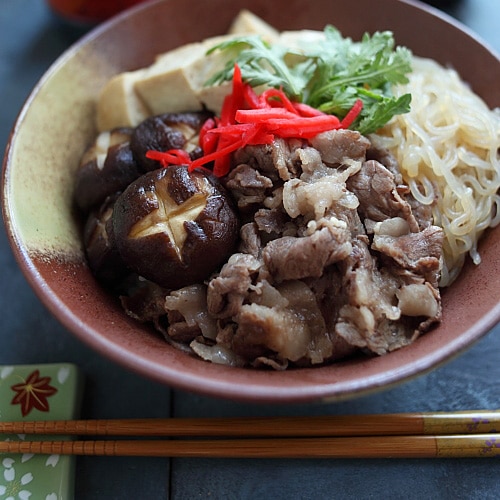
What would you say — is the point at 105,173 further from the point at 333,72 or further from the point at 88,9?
the point at 88,9

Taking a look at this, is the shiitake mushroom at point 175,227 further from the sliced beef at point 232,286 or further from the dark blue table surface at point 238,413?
the dark blue table surface at point 238,413

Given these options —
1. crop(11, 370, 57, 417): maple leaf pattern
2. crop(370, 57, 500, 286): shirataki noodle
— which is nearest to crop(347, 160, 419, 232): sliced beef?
crop(370, 57, 500, 286): shirataki noodle

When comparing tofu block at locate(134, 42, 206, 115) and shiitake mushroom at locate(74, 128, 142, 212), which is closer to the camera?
shiitake mushroom at locate(74, 128, 142, 212)

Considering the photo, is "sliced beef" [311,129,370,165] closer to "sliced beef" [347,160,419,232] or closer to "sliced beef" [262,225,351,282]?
"sliced beef" [347,160,419,232]

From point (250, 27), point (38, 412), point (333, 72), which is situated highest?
point (333, 72)

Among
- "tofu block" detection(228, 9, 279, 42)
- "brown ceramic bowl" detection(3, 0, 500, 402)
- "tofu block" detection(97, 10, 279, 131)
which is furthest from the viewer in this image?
"tofu block" detection(228, 9, 279, 42)

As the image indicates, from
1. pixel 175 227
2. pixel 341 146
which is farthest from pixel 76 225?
pixel 341 146
